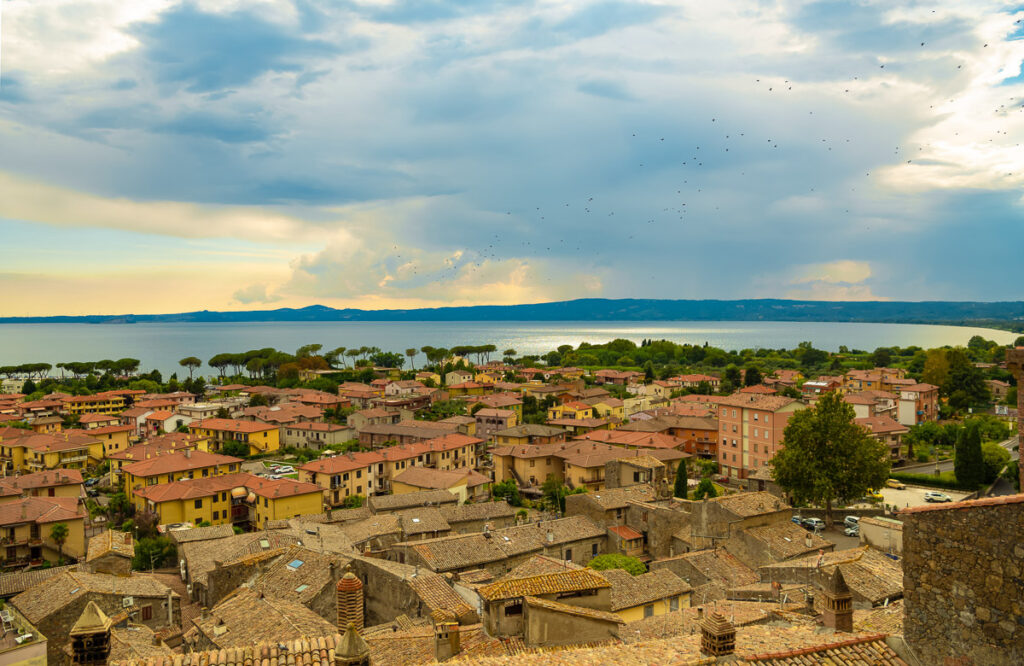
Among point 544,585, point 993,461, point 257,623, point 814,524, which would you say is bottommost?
point 814,524

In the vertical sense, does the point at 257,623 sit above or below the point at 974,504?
below

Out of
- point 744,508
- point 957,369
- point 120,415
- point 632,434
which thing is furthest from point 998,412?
point 120,415

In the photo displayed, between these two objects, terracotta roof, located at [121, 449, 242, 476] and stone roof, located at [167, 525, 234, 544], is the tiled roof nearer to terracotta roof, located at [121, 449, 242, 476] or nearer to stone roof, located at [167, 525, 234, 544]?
stone roof, located at [167, 525, 234, 544]

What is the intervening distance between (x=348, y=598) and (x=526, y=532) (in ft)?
50.1

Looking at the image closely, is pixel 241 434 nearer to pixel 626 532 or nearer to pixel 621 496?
pixel 621 496

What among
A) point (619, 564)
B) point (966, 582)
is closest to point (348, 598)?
point (966, 582)

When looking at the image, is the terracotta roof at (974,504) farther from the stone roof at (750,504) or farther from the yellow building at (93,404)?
the yellow building at (93,404)

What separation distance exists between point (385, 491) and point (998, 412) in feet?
201

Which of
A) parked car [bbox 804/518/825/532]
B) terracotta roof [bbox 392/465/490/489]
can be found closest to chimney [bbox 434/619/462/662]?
parked car [bbox 804/518/825/532]

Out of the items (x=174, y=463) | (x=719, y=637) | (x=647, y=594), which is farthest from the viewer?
(x=174, y=463)

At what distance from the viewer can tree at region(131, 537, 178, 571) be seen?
3020 centimetres

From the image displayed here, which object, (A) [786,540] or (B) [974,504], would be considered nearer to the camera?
(B) [974,504]

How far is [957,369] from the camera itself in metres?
74.3

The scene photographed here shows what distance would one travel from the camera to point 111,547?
25328mm
